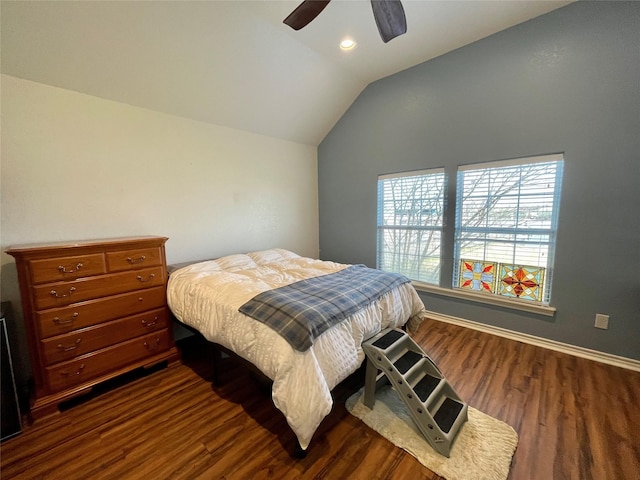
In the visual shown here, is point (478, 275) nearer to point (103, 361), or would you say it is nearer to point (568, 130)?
point (568, 130)

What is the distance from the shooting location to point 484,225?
280 cm

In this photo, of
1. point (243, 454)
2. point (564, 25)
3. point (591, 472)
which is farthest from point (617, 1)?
point (243, 454)

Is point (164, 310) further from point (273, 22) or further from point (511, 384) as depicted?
point (511, 384)

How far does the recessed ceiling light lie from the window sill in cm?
281

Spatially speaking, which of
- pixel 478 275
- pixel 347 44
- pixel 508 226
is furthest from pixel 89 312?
pixel 508 226

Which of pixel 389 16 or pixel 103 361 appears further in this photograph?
pixel 103 361

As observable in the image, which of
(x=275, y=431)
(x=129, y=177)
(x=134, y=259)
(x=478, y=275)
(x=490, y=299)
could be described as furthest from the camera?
(x=478, y=275)

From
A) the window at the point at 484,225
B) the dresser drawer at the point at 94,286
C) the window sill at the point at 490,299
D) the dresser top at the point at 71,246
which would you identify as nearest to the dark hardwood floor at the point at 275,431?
the window sill at the point at 490,299

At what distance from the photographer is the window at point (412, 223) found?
3137mm

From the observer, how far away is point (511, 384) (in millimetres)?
2002

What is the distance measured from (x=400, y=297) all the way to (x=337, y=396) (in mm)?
928

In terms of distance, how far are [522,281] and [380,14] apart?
8.85ft

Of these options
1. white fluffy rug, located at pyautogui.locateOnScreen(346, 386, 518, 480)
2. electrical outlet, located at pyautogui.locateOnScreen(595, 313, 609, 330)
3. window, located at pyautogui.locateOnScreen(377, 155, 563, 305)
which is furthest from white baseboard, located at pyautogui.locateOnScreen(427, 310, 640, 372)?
white fluffy rug, located at pyautogui.locateOnScreen(346, 386, 518, 480)

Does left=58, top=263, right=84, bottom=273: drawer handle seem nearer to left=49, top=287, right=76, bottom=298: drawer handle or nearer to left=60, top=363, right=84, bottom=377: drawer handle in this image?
left=49, top=287, right=76, bottom=298: drawer handle
